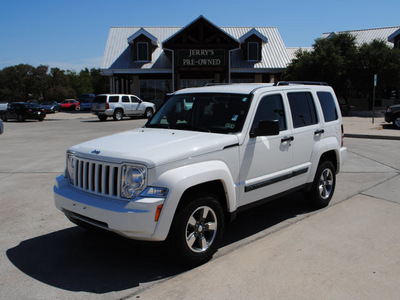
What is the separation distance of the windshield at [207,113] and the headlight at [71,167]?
4.12 ft

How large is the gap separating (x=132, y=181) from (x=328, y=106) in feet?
12.3

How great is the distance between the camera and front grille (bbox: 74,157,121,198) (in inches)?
144

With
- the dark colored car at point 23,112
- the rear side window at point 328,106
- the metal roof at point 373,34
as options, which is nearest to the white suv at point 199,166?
the rear side window at point 328,106

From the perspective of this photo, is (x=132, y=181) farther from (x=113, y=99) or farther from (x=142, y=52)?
(x=142, y=52)

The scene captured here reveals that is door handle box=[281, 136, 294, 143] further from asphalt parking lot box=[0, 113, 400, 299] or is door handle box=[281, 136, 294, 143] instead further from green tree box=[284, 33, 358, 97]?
green tree box=[284, 33, 358, 97]

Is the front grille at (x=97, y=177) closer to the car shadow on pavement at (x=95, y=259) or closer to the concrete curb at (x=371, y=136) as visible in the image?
the car shadow on pavement at (x=95, y=259)

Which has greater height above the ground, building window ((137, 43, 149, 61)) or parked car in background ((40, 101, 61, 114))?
building window ((137, 43, 149, 61))

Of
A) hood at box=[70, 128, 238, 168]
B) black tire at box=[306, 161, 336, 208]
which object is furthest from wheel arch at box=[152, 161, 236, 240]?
black tire at box=[306, 161, 336, 208]

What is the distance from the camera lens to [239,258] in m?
4.07

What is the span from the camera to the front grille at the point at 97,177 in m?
3.66

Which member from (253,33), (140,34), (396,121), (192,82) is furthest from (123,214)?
(192,82)

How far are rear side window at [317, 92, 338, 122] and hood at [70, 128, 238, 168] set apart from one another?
A: 2.27 meters

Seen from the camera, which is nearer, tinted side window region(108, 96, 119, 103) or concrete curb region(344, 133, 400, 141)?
concrete curb region(344, 133, 400, 141)

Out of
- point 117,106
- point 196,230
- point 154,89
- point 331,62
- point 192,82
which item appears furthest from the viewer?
point 154,89
